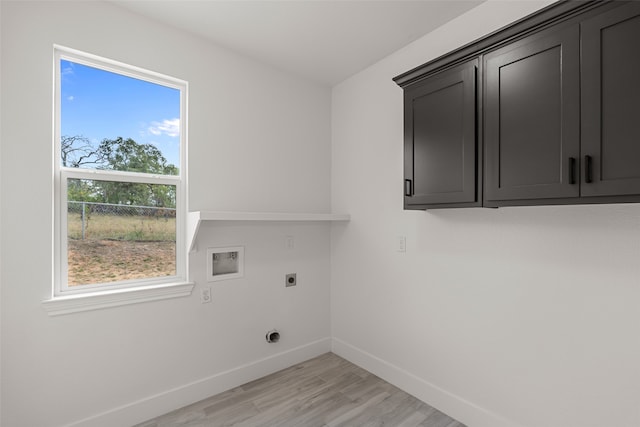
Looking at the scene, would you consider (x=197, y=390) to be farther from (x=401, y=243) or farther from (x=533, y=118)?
(x=533, y=118)

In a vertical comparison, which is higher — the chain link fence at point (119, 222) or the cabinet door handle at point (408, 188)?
the cabinet door handle at point (408, 188)

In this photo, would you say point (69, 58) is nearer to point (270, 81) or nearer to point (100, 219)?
point (100, 219)

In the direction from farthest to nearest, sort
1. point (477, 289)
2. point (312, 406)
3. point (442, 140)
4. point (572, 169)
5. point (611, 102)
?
point (312, 406) < point (477, 289) < point (442, 140) < point (572, 169) < point (611, 102)

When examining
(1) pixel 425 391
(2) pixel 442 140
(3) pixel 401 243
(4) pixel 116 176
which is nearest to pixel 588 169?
(2) pixel 442 140

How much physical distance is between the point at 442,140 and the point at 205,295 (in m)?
1.96

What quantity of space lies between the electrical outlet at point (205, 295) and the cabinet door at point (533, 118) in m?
1.98

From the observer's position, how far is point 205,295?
7.70 ft

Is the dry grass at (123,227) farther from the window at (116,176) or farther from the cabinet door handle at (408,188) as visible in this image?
the cabinet door handle at (408,188)

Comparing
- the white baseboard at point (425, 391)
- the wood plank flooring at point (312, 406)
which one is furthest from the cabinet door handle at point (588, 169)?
the wood plank flooring at point (312, 406)

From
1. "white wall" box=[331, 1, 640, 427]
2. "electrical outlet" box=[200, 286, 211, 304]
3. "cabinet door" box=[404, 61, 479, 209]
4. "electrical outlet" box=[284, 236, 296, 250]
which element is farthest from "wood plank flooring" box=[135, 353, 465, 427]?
"cabinet door" box=[404, 61, 479, 209]

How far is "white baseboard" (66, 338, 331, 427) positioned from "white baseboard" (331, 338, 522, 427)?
393 millimetres

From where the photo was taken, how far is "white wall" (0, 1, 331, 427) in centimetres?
171

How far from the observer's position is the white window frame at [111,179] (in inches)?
73.2

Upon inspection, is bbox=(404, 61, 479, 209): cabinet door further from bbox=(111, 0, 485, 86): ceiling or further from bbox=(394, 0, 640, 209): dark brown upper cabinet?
bbox=(111, 0, 485, 86): ceiling
